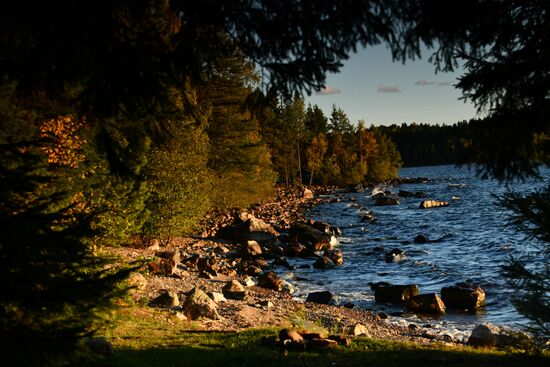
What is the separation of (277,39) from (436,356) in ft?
25.9

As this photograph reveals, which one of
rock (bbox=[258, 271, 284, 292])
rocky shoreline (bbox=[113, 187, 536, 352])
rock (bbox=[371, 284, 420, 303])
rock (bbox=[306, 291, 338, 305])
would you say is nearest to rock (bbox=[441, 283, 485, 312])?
rock (bbox=[371, 284, 420, 303])

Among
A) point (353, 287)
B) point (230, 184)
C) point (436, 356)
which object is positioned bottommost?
point (353, 287)

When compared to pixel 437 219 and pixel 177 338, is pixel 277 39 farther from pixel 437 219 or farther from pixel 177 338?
pixel 437 219

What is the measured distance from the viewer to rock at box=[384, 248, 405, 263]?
27016mm

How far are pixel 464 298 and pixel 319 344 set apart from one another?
34.8ft

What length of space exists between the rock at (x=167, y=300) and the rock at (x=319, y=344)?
245 inches

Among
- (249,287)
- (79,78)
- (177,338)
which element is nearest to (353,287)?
(249,287)

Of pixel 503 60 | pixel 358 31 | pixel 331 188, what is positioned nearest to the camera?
pixel 358 31

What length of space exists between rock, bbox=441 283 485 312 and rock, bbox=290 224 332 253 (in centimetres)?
1164

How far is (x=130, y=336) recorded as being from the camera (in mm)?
11367

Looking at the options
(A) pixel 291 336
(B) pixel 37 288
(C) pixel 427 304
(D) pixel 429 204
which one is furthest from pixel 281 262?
(D) pixel 429 204

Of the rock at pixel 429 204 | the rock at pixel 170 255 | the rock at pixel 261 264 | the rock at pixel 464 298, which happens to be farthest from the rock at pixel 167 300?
the rock at pixel 429 204

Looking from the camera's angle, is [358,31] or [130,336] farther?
[130,336]

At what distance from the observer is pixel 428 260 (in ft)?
88.9
